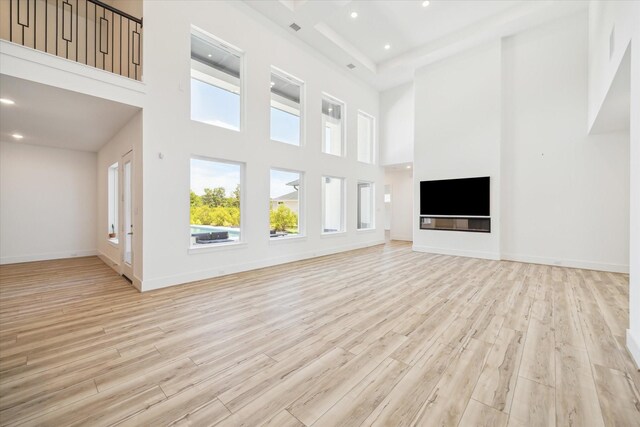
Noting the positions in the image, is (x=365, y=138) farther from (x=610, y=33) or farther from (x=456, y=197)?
(x=610, y=33)

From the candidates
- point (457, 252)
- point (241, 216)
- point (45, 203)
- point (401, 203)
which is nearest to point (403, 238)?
point (401, 203)

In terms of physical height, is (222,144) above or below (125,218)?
above

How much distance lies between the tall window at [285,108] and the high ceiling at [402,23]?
3.49 ft

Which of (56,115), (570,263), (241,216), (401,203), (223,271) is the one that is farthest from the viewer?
(401,203)

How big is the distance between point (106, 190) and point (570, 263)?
35.1 feet

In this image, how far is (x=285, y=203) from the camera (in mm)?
6414

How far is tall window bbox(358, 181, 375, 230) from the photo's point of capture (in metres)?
8.76

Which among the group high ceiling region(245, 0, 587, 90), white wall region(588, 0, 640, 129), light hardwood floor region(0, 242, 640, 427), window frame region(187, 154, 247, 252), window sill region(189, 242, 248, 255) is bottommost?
light hardwood floor region(0, 242, 640, 427)

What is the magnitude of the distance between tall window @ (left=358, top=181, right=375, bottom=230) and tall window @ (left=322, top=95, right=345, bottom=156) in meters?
1.57

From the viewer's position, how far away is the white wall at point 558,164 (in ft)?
17.2

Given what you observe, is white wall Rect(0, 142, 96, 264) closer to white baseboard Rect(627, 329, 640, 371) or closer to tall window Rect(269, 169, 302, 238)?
tall window Rect(269, 169, 302, 238)

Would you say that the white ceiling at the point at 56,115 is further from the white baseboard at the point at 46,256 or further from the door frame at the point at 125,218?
the white baseboard at the point at 46,256

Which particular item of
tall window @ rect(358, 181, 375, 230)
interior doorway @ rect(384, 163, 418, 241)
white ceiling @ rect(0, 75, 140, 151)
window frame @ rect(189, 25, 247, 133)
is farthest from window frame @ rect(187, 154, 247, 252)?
interior doorway @ rect(384, 163, 418, 241)

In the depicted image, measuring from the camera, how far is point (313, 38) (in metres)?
6.34
